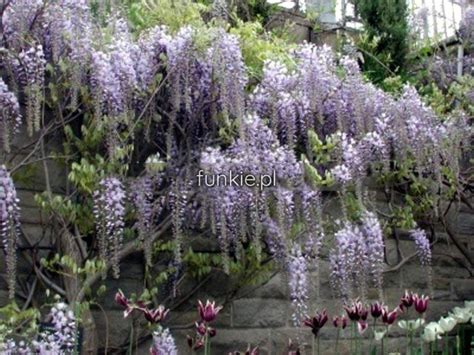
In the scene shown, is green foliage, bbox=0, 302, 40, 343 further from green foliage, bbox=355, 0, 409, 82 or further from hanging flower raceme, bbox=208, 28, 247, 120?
green foliage, bbox=355, 0, 409, 82

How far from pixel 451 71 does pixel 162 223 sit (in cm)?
308

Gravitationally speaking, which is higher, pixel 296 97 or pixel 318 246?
pixel 296 97

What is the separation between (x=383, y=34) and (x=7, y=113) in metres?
3.01

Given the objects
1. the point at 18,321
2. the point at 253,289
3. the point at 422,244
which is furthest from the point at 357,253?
the point at 18,321

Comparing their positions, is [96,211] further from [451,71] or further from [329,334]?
[451,71]

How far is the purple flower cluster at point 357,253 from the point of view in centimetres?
371

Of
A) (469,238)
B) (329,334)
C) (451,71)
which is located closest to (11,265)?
(329,334)

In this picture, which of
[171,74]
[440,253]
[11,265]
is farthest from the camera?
[440,253]

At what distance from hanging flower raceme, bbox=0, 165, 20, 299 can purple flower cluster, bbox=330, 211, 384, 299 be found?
164cm

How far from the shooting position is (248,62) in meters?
3.59

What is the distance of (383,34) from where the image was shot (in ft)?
16.8

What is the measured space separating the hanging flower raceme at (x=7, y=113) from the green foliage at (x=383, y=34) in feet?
9.07

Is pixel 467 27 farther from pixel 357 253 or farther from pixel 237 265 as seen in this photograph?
pixel 237 265

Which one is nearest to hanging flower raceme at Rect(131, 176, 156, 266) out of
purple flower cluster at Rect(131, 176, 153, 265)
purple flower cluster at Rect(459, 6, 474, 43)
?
purple flower cluster at Rect(131, 176, 153, 265)
